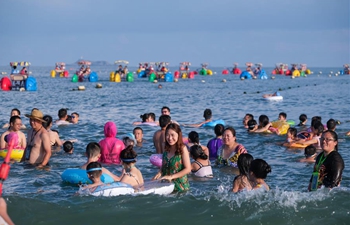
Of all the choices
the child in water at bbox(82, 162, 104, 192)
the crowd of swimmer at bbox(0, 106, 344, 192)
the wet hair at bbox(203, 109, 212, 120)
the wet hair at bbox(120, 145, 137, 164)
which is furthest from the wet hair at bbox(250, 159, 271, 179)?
the wet hair at bbox(203, 109, 212, 120)

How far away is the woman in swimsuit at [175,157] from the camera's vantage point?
675 centimetres

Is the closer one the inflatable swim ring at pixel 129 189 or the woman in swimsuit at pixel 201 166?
the inflatable swim ring at pixel 129 189

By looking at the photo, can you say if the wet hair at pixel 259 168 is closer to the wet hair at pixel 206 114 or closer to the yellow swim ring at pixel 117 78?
the wet hair at pixel 206 114

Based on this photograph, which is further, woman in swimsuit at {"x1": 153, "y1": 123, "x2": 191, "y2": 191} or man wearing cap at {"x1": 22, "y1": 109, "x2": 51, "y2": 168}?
man wearing cap at {"x1": 22, "y1": 109, "x2": 51, "y2": 168}

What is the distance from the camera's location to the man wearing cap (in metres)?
9.16

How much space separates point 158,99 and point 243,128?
14299 millimetres

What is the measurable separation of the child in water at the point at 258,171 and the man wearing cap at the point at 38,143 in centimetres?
415

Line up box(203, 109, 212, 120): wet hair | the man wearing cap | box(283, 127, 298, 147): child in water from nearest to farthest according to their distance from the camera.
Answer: the man wearing cap → box(283, 127, 298, 147): child in water → box(203, 109, 212, 120): wet hair

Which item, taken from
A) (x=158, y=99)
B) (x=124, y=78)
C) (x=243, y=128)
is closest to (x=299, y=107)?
(x=158, y=99)

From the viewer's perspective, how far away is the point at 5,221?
4.40 meters

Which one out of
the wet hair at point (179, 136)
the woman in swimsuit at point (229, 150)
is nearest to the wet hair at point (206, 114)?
the woman in swimsuit at point (229, 150)

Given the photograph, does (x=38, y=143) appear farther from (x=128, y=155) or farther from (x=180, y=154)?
(x=180, y=154)

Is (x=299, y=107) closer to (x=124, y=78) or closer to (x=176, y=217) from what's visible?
(x=176, y=217)

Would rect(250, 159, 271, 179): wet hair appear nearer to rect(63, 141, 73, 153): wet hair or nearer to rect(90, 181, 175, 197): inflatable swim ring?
rect(90, 181, 175, 197): inflatable swim ring
